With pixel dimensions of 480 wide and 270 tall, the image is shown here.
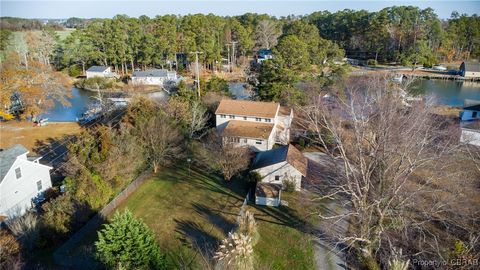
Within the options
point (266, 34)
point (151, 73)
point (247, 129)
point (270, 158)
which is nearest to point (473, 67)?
point (266, 34)

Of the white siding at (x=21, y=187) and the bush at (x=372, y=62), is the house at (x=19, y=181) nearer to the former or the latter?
the white siding at (x=21, y=187)

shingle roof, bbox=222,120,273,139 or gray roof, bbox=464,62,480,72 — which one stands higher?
gray roof, bbox=464,62,480,72

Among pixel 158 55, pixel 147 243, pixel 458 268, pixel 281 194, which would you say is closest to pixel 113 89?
pixel 158 55

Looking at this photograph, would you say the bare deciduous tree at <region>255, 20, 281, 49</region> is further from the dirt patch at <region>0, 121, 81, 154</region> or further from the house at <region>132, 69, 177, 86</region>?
the dirt patch at <region>0, 121, 81, 154</region>

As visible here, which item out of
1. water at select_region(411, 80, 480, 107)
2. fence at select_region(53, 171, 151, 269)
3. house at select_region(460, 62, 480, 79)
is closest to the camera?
fence at select_region(53, 171, 151, 269)

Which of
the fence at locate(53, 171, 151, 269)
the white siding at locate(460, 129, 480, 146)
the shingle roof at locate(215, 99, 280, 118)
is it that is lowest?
the fence at locate(53, 171, 151, 269)

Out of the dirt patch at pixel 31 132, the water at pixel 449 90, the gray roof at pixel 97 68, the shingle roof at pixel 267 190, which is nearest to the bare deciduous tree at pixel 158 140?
the shingle roof at pixel 267 190

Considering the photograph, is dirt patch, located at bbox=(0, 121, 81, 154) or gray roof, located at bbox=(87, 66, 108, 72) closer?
dirt patch, located at bbox=(0, 121, 81, 154)

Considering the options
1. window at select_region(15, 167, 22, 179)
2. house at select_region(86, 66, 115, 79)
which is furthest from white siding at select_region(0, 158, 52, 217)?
house at select_region(86, 66, 115, 79)
